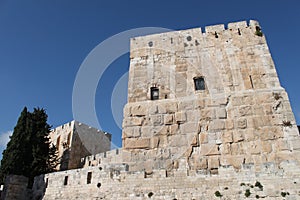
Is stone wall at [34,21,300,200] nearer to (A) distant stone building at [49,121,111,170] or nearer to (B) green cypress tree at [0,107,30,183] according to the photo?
(B) green cypress tree at [0,107,30,183]

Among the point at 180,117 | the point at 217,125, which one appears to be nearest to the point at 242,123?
the point at 217,125

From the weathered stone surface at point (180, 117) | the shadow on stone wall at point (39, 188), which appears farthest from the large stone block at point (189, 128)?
the shadow on stone wall at point (39, 188)

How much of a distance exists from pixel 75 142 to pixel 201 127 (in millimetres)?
13443

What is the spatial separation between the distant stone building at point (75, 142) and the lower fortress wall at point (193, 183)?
34.3 ft

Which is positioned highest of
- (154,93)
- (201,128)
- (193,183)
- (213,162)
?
(154,93)

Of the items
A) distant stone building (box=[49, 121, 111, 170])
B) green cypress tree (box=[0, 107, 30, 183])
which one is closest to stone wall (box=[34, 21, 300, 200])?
green cypress tree (box=[0, 107, 30, 183])

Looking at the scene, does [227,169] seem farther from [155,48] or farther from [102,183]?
[155,48]

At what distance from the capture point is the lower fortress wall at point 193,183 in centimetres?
703

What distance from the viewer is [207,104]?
29.0ft

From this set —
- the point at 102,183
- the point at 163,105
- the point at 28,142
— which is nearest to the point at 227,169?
the point at 163,105

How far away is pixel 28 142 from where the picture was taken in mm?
15578

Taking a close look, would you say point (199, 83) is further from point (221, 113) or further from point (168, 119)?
point (168, 119)

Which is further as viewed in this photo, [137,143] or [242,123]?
[137,143]

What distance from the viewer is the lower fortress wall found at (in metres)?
7.03
